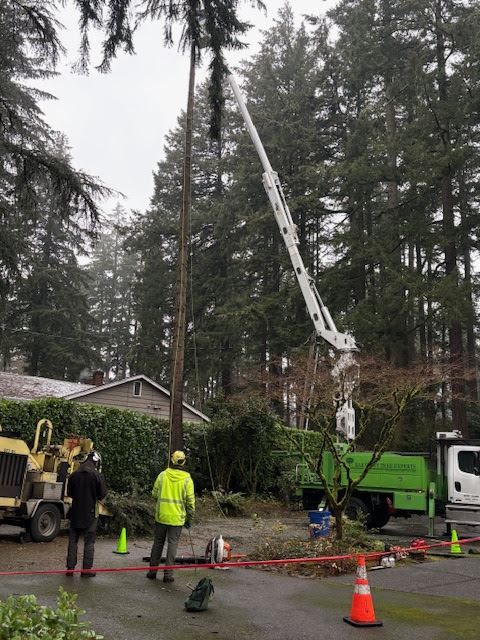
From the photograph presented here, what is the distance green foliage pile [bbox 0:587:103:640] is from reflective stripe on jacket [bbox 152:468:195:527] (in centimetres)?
372

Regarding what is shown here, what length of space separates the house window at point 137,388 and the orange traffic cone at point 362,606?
2068cm

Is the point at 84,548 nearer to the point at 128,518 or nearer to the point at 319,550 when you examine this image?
the point at 319,550

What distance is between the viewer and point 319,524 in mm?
11320

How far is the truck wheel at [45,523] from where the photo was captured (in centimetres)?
1098

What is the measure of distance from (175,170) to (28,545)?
34615mm

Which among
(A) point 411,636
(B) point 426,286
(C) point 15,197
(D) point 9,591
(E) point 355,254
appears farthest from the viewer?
(E) point 355,254

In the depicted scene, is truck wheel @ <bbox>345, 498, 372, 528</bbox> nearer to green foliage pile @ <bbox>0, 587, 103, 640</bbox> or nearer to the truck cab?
the truck cab

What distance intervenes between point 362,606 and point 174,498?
292 centimetres

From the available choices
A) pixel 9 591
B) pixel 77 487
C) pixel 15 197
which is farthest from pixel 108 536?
pixel 15 197

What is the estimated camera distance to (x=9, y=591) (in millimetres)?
7078

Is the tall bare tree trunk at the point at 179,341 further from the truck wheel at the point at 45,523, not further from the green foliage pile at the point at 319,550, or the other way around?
the green foliage pile at the point at 319,550

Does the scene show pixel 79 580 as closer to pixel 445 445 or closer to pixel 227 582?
pixel 227 582

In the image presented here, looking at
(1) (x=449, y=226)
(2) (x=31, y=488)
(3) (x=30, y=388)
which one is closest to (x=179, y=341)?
(2) (x=31, y=488)

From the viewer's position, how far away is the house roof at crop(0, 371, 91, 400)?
22.2 metres
